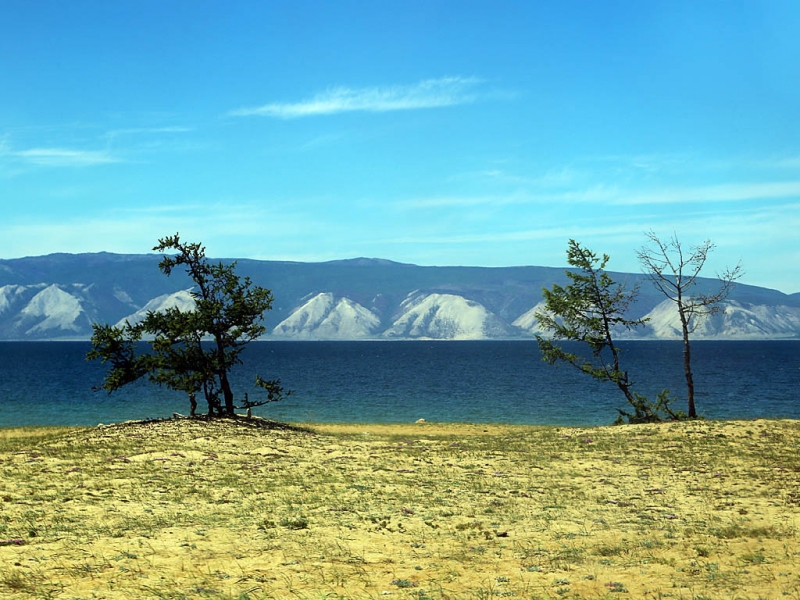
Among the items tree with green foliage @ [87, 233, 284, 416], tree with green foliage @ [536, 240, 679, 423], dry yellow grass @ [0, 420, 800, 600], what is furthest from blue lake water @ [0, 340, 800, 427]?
dry yellow grass @ [0, 420, 800, 600]

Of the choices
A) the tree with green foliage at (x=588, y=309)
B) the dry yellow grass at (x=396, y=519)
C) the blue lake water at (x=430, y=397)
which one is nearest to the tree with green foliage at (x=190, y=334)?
the dry yellow grass at (x=396, y=519)

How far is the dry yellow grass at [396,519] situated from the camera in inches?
532

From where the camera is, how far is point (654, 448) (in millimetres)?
Answer: 34500

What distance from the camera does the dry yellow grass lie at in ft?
44.3

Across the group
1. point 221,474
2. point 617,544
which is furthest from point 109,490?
point 617,544

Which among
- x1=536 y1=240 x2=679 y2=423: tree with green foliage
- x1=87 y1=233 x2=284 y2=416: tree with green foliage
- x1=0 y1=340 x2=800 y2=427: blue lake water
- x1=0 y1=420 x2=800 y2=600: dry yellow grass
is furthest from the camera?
x1=0 y1=340 x2=800 y2=427: blue lake water

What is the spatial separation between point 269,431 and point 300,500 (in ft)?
63.3

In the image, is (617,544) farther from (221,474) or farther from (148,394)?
(148,394)

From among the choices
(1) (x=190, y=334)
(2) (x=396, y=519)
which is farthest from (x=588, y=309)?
(2) (x=396, y=519)

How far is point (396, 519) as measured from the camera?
1948cm

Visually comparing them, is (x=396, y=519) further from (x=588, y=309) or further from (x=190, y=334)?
(x=588, y=309)

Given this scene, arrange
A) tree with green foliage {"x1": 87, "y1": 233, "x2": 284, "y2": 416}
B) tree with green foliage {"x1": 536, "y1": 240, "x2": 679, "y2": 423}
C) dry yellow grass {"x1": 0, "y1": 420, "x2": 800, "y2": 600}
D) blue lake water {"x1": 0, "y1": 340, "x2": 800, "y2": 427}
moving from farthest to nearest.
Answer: blue lake water {"x1": 0, "y1": 340, "x2": 800, "y2": 427} < tree with green foliage {"x1": 536, "y1": 240, "x2": 679, "y2": 423} < tree with green foliage {"x1": 87, "y1": 233, "x2": 284, "y2": 416} < dry yellow grass {"x1": 0, "y1": 420, "x2": 800, "y2": 600}

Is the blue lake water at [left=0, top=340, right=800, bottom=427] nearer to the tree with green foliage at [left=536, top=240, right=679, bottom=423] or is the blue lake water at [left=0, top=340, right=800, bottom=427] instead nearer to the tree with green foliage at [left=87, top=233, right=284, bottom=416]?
the tree with green foliage at [left=536, top=240, right=679, bottom=423]

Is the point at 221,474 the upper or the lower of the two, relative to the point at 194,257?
lower
